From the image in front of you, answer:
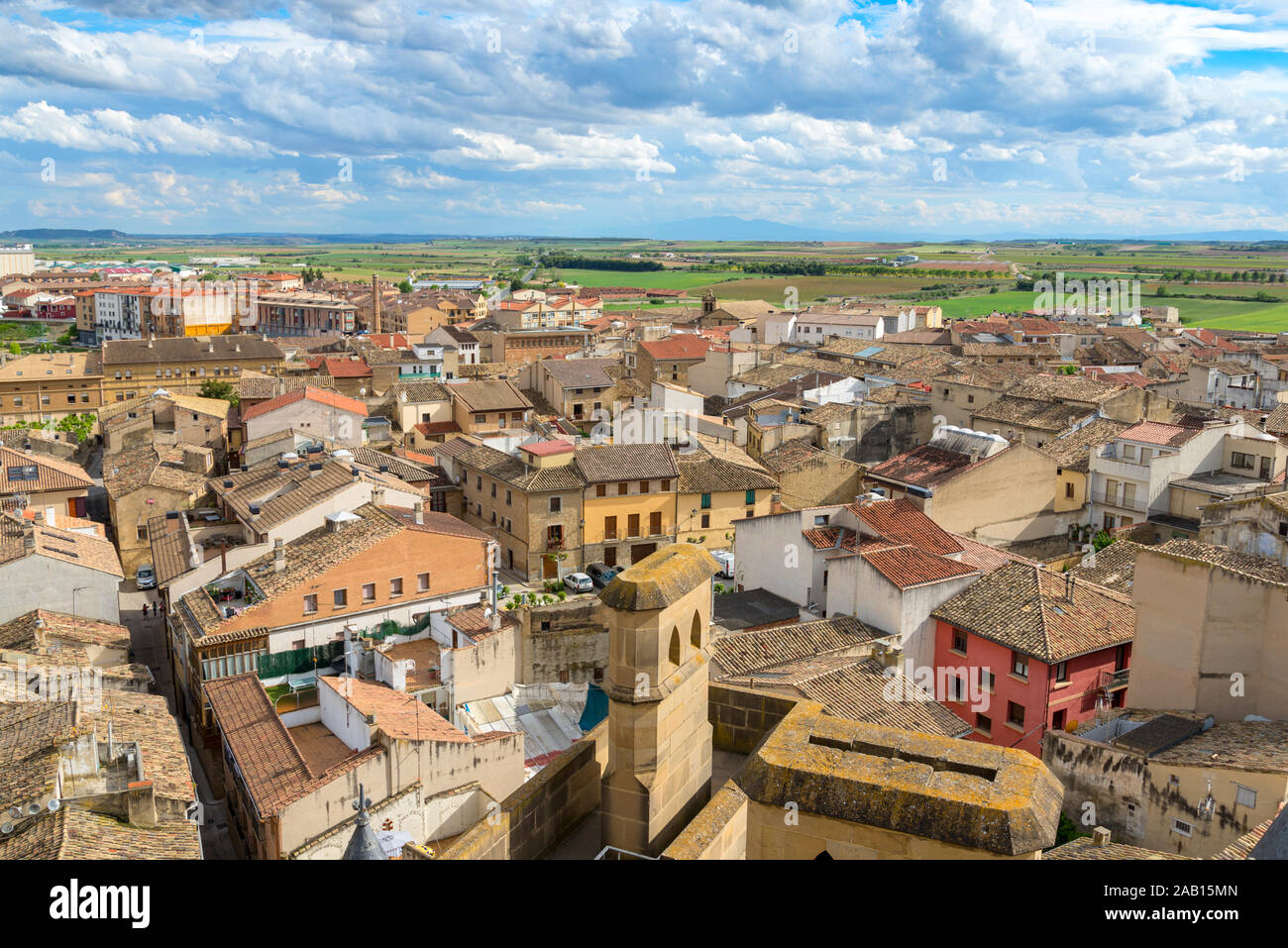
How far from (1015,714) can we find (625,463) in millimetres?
22051

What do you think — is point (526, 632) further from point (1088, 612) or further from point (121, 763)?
point (1088, 612)

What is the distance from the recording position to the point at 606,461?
44500mm

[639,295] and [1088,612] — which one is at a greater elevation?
[639,295]

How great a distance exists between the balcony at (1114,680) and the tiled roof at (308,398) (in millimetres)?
42675

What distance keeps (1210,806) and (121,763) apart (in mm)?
19601

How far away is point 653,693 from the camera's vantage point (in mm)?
7086

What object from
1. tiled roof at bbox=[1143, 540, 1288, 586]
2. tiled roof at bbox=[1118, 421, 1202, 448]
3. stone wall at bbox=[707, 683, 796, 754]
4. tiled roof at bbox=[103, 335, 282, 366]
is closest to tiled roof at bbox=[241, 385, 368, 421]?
tiled roof at bbox=[103, 335, 282, 366]

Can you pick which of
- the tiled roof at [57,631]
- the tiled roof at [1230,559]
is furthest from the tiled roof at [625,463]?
the tiled roof at [1230,559]

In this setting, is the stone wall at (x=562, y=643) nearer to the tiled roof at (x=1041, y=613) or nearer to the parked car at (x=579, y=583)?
the parked car at (x=579, y=583)

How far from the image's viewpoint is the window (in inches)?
1043

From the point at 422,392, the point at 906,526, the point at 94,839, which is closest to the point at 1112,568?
the point at 906,526
